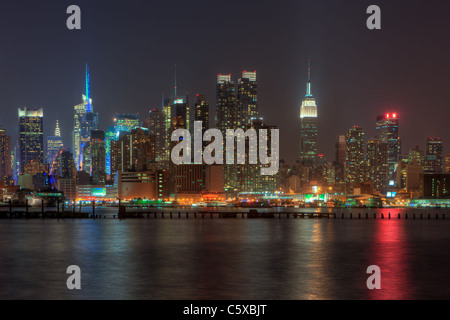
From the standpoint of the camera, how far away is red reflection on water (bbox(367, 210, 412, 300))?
39125 millimetres

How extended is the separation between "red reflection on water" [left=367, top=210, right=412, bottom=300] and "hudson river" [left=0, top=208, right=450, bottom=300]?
8 cm

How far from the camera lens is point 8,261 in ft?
185

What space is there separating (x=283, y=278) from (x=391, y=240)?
41137 millimetres

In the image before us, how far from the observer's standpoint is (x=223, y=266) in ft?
173

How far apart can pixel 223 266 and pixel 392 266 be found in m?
15.6

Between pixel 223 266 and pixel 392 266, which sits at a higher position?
pixel 223 266

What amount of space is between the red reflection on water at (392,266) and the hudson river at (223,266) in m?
0.08

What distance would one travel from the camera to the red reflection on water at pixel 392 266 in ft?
128

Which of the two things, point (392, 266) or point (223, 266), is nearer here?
point (223, 266)

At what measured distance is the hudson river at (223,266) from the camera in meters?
39.8

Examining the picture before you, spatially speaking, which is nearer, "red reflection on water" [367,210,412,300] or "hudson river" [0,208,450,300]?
"red reflection on water" [367,210,412,300]

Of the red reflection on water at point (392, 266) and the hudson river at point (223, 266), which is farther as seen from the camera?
the hudson river at point (223, 266)
